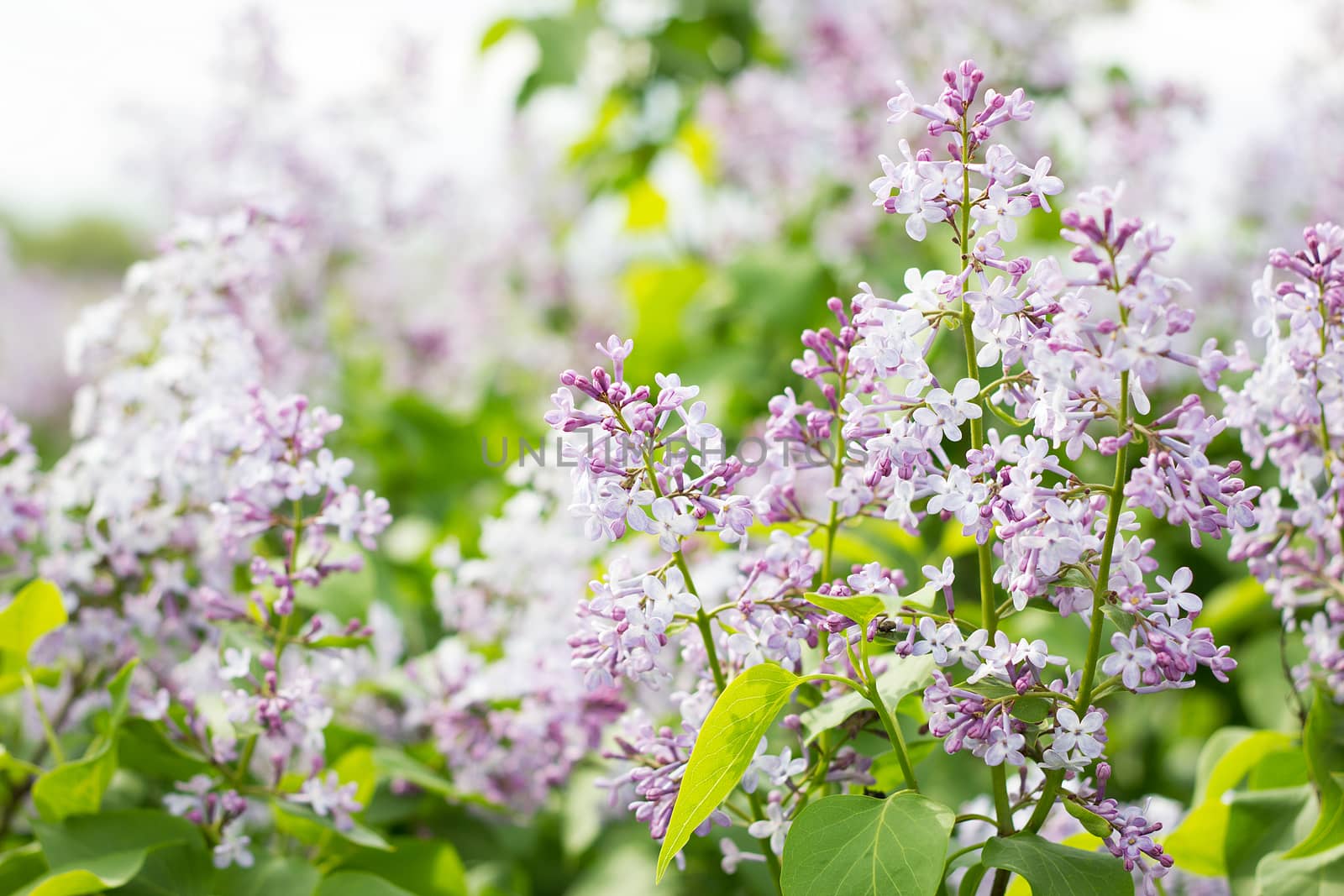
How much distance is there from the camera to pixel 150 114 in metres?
2.94

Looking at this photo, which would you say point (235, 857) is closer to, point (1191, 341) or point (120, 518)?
point (120, 518)

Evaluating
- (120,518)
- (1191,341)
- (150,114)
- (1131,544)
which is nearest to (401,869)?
(120,518)

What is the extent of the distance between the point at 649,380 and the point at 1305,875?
5.80ft

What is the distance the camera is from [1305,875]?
3.22ft

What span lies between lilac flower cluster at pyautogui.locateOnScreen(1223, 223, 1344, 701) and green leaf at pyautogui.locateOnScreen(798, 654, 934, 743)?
378 millimetres

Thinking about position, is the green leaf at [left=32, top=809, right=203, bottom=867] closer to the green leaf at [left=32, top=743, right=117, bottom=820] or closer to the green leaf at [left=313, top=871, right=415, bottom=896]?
the green leaf at [left=32, top=743, right=117, bottom=820]

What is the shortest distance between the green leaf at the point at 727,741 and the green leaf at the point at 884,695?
8 centimetres

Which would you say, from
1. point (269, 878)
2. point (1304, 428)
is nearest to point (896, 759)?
point (1304, 428)

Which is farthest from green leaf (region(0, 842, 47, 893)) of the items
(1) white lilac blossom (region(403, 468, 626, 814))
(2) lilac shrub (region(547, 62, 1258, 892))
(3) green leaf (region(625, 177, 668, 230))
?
(3) green leaf (region(625, 177, 668, 230))

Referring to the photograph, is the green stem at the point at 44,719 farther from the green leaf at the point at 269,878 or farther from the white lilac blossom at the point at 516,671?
the white lilac blossom at the point at 516,671

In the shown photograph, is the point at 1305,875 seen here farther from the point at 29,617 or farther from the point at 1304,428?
the point at 29,617

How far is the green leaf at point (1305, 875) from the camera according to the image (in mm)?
968

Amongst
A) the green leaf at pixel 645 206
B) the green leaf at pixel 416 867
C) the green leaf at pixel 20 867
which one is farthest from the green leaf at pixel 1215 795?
the green leaf at pixel 645 206

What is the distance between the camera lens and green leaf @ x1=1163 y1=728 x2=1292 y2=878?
1.13 meters
